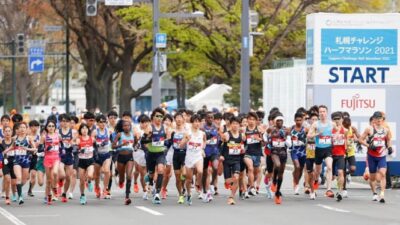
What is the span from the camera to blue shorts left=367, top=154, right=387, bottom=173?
24.0 m

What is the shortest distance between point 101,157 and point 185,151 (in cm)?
184

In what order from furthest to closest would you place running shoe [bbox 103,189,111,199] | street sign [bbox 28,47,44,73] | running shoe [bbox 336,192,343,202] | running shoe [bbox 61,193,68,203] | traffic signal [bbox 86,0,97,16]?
street sign [bbox 28,47,44,73], traffic signal [bbox 86,0,97,16], running shoe [bbox 103,189,111,199], running shoe [bbox 61,193,68,203], running shoe [bbox 336,192,343,202]

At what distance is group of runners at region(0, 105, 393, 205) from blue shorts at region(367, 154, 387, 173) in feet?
0.06

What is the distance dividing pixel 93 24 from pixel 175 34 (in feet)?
28.8

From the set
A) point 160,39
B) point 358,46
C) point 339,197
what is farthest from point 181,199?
point 160,39

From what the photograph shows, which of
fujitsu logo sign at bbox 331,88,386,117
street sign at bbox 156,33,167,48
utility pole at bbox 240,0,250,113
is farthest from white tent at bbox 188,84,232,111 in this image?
fujitsu logo sign at bbox 331,88,386,117

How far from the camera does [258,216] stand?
20.5 metres

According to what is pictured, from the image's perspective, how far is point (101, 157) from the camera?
24.5 meters

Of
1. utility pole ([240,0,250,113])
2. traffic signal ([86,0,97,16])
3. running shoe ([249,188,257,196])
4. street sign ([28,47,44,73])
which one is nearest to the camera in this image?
running shoe ([249,188,257,196])

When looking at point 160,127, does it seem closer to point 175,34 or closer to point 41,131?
point 41,131

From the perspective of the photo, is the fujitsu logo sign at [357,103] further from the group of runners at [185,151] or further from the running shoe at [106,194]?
the running shoe at [106,194]

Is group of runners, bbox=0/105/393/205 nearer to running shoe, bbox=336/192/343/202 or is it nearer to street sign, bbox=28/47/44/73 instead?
running shoe, bbox=336/192/343/202

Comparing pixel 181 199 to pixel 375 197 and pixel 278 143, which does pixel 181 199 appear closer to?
pixel 278 143

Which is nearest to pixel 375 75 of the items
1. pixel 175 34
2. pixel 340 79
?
pixel 340 79
